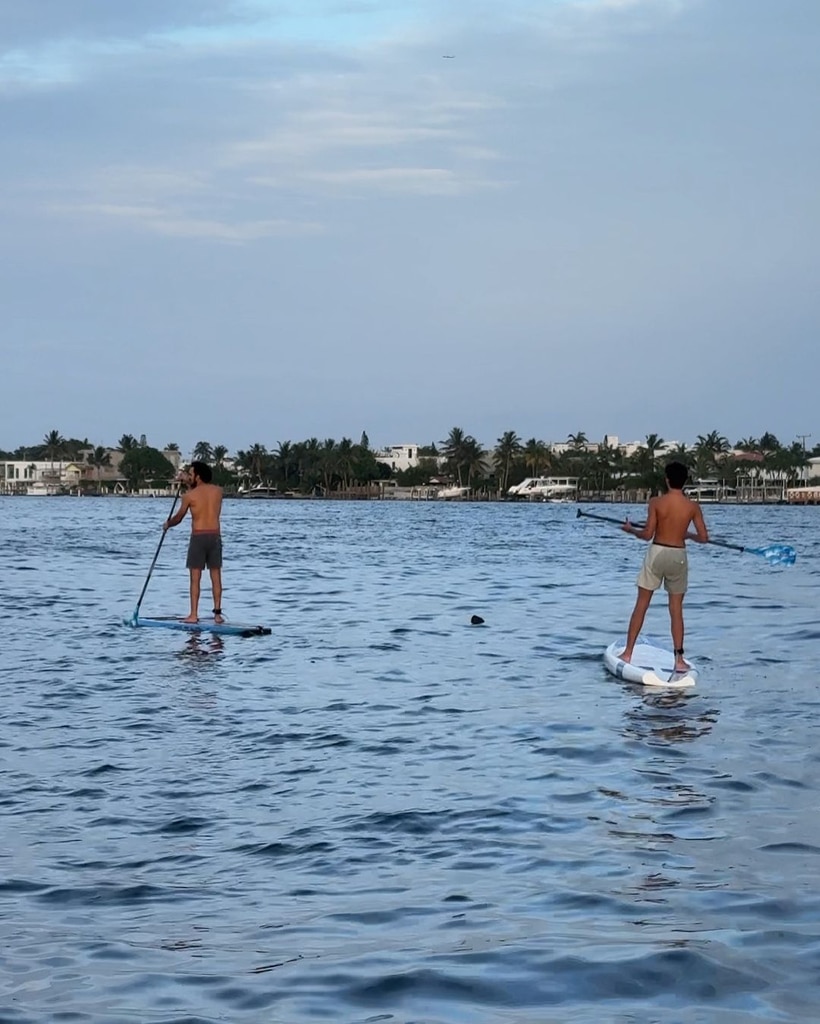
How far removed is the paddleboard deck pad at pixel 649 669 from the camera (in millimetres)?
13530

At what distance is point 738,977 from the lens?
551 cm

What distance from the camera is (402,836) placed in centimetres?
786

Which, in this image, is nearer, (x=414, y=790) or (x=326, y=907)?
(x=326, y=907)

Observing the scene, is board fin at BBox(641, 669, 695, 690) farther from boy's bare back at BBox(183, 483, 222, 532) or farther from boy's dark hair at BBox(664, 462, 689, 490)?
boy's bare back at BBox(183, 483, 222, 532)

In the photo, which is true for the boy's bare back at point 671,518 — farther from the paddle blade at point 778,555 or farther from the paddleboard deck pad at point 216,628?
the paddleboard deck pad at point 216,628

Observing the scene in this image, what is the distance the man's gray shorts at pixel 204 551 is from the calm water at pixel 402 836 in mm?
1239

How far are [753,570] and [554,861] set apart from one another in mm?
35427

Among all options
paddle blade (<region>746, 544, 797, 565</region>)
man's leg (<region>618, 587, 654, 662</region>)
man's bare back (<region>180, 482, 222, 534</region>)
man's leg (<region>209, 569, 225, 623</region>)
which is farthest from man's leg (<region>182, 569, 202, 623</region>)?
paddle blade (<region>746, 544, 797, 565</region>)

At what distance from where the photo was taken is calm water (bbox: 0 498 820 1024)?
5.47m

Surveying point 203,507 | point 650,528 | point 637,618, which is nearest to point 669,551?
point 650,528

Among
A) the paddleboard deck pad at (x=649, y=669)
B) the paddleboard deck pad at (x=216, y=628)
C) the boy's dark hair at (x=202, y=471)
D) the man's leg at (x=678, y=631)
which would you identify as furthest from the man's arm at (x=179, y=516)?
the man's leg at (x=678, y=631)

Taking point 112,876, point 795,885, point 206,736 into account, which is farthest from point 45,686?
point 795,885

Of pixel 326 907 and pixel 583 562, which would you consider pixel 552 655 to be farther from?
pixel 583 562

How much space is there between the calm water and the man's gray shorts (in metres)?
1.24
